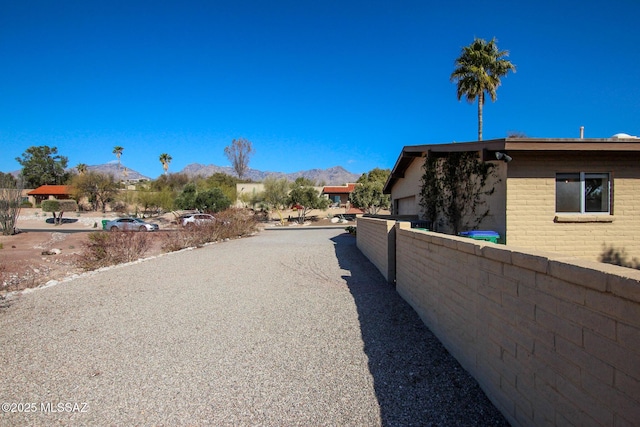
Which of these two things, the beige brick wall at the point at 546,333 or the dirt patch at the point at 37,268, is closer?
the beige brick wall at the point at 546,333

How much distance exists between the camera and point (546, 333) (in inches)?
103

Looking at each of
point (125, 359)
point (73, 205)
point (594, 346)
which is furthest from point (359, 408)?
point (73, 205)

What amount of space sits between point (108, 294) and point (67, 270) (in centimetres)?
642

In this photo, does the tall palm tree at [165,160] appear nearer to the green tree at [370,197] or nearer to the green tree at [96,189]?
the green tree at [96,189]

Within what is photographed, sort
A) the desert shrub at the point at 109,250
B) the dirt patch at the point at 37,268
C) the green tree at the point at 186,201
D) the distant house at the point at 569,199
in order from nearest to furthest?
the distant house at the point at 569,199 < the dirt patch at the point at 37,268 < the desert shrub at the point at 109,250 < the green tree at the point at 186,201

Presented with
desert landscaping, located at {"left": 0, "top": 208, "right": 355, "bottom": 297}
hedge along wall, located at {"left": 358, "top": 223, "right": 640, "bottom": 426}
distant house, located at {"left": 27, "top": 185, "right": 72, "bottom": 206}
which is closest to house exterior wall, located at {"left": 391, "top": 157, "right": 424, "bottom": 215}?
hedge along wall, located at {"left": 358, "top": 223, "right": 640, "bottom": 426}

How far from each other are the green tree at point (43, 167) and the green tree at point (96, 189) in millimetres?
30801

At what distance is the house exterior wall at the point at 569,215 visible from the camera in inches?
348

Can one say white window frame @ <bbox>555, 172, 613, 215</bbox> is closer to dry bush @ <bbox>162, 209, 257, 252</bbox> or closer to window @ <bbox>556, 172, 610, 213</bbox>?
window @ <bbox>556, 172, 610, 213</bbox>

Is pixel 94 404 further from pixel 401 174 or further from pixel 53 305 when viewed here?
pixel 401 174

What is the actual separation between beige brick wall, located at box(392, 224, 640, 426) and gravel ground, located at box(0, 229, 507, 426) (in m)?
0.40

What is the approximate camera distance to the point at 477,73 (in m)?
27.5

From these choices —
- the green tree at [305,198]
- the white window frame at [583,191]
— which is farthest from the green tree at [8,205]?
the white window frame at [583,191]

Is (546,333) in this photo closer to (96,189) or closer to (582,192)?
(582,192)
